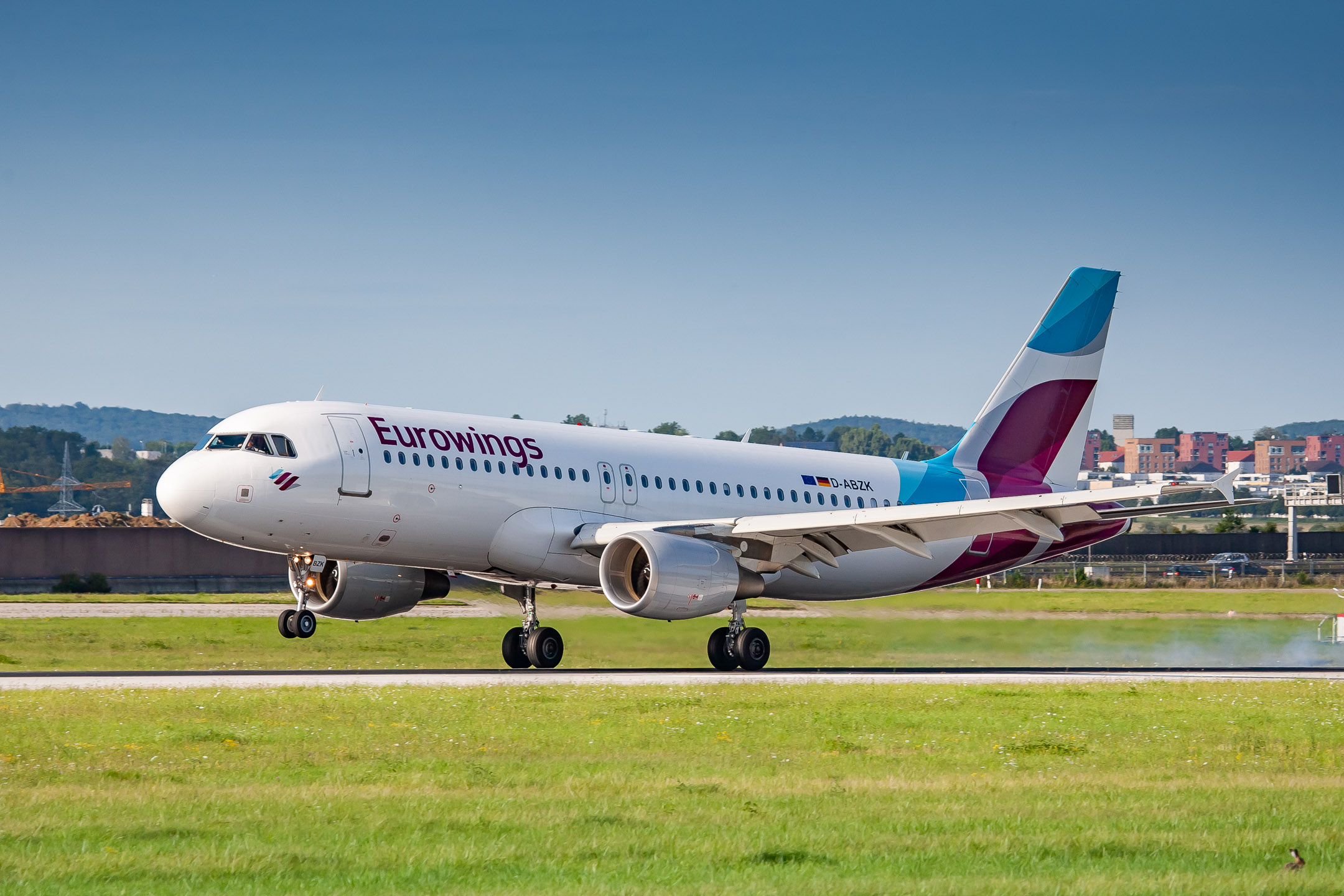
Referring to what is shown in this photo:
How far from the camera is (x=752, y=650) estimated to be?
2848 centimetres

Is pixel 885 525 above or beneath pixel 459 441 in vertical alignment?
beneath

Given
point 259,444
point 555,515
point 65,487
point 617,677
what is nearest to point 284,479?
point 259,444

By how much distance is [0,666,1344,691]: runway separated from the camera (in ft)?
75.6

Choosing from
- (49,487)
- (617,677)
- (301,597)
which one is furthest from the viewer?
(49,487)

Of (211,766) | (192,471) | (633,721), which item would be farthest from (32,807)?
(192,471)

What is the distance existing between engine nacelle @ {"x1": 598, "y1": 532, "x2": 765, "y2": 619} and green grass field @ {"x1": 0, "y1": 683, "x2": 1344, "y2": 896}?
5.11 metres

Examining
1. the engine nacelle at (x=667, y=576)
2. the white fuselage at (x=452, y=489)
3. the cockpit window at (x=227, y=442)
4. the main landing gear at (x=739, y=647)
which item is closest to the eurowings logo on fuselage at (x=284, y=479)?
the white fuselage at (x=452, y=489)

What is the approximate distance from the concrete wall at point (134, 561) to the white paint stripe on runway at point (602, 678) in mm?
47304

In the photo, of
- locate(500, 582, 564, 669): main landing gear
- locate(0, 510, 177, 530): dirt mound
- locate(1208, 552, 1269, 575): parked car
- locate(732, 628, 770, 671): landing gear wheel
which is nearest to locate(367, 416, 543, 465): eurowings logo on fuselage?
locate(500, 582, 564, 669): main landing gear

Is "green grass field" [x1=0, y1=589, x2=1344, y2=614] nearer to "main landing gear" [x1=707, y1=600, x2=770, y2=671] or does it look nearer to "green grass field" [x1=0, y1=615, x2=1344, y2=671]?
"green grass field" [x1=0, y1=615, x2=1344, y2=671]

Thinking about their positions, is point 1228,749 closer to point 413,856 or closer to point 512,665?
point 413,856

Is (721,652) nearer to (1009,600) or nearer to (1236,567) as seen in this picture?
(1009,600)

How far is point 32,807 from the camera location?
11719mm

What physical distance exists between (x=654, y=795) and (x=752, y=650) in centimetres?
1577
